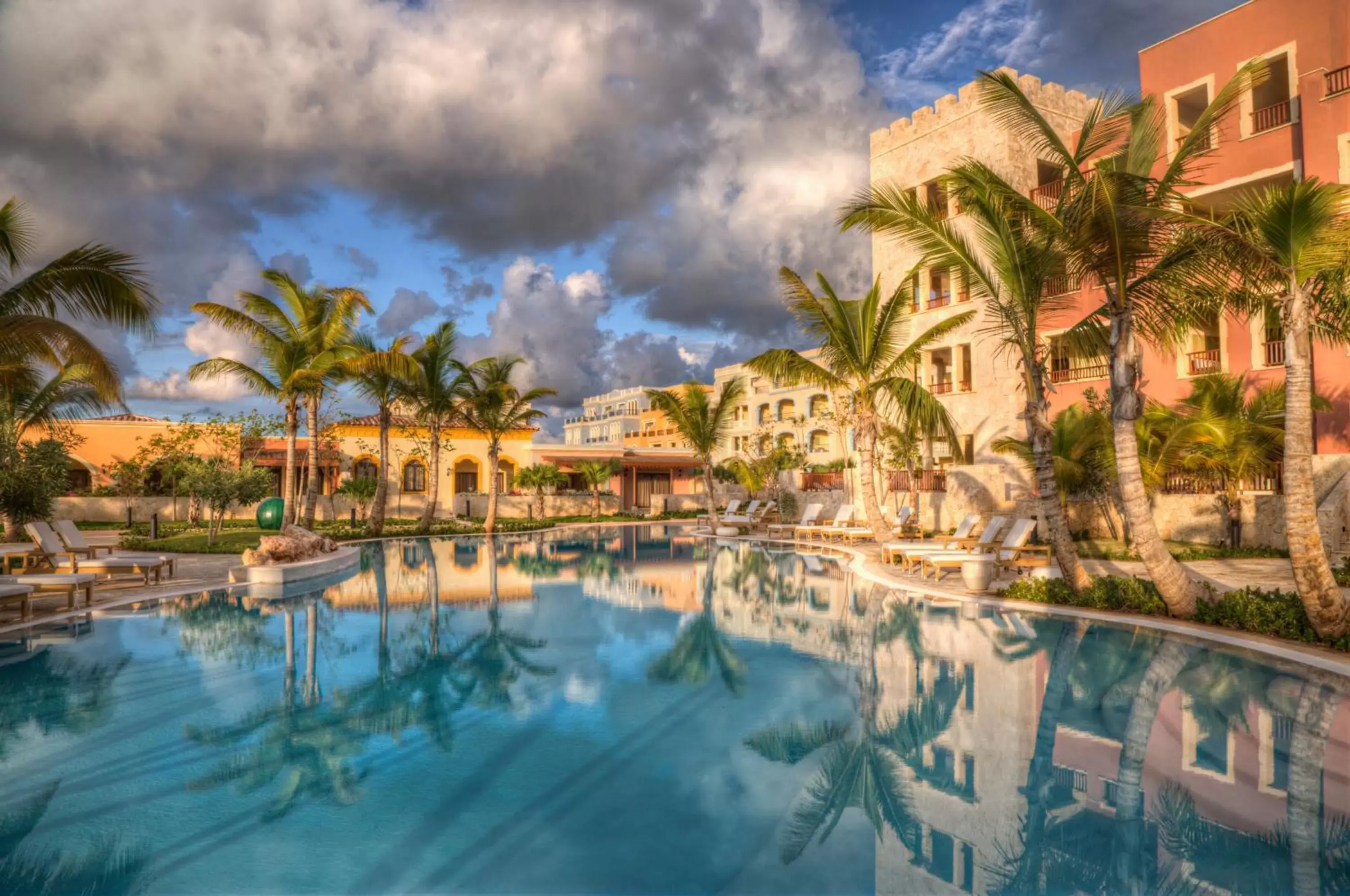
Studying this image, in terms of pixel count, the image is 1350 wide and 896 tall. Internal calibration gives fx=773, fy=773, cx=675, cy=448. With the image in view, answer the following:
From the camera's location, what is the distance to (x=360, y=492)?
95.7 ft

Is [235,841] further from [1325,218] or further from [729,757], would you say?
[1325,218]

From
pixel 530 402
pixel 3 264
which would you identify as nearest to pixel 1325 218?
pixel 3 264

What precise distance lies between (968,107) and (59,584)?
24.3 metres

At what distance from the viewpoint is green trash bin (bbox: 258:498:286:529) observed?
73.7ft

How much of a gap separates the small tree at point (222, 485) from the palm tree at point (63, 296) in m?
9.48

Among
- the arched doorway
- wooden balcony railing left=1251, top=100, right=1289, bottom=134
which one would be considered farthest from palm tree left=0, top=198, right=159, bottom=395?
the arched doorway

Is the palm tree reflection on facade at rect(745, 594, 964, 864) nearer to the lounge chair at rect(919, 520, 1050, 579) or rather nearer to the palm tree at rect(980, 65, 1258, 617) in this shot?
the palm tree at rect(980, 65, 1258, 617)

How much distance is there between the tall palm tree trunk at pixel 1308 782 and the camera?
3.37 meters

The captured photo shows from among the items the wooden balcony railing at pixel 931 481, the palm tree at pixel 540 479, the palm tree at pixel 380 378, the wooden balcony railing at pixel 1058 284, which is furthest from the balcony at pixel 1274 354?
the palm tree at pixel 540 479

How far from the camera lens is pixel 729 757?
16.1 feet

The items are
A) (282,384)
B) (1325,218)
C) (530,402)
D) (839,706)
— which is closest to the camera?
(839,706)

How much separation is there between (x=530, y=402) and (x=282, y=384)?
1041 cm

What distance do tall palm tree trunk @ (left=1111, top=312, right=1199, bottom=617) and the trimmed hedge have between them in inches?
11.0

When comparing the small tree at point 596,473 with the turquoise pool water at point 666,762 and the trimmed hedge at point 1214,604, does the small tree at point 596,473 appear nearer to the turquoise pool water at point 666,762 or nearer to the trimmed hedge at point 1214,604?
the trimmed hedge at point 1214,604
